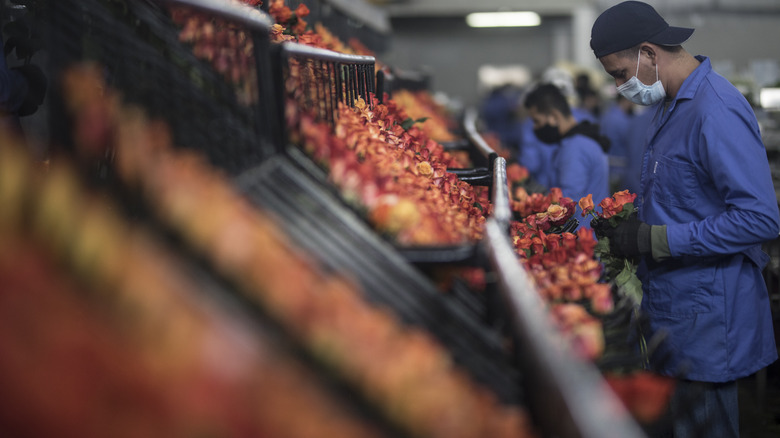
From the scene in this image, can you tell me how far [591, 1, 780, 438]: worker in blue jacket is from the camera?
2092mm

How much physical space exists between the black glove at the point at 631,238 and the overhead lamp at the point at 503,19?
48.7 ft

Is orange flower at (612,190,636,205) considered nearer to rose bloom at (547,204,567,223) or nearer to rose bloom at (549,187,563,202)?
rose bloom at (547,204,567,223)

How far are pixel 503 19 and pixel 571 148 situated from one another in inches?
558

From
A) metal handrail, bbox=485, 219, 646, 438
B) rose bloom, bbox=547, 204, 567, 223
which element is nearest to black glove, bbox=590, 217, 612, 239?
rose bloom, bbox=547, 204, 567, 223

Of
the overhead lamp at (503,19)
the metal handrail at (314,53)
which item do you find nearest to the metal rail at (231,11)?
the metal handrail at (314,53)

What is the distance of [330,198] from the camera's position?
4.94 ft

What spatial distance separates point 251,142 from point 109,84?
28cm

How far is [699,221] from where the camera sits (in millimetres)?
2184

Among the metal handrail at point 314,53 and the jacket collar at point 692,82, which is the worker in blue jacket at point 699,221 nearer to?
the jacket collar at point 692,82

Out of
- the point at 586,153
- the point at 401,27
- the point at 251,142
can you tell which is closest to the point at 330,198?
the point at 251,142

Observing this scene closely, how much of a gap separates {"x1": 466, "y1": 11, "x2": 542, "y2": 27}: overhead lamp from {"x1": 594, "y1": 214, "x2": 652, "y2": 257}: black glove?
1483 centimetres

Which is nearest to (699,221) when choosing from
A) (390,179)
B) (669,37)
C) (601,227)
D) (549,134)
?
(601,227)

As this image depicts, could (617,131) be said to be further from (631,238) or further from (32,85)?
(32,85)

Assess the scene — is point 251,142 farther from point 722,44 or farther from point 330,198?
point 722,44
